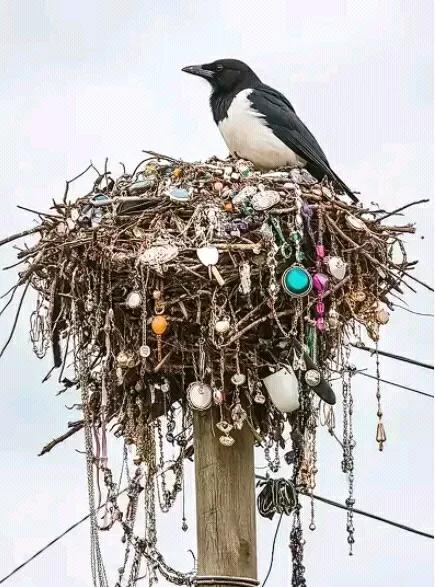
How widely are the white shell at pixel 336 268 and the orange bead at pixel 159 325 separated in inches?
30.2

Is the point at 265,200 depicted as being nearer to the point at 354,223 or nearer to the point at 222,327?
the point at 354,223

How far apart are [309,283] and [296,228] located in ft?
1.05

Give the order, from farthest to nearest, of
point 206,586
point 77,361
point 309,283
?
point 77,361 → point 309,283 → point 206,586

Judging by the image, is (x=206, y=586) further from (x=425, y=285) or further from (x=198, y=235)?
(x=425, y=285)

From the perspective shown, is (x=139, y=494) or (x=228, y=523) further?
(x=139, y=494)

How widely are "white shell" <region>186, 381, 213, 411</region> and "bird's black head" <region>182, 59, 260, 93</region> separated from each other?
11.5 feet

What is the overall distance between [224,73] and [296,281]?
335 centimetres

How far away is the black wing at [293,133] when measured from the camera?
7.54 meters

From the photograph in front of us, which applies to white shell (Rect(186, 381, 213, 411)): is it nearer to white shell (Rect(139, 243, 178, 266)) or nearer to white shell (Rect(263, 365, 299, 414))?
white shell (Rect(263, 365, 299, 414))

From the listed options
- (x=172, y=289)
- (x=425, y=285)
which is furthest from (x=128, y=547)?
(x=425, y=285)

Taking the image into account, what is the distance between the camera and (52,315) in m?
5.88

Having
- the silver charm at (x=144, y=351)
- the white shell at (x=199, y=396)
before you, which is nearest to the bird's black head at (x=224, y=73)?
the silver charm at (x=144, y=351)

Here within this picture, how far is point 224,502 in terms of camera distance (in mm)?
5059

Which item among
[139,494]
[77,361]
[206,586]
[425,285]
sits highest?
[425,285]
